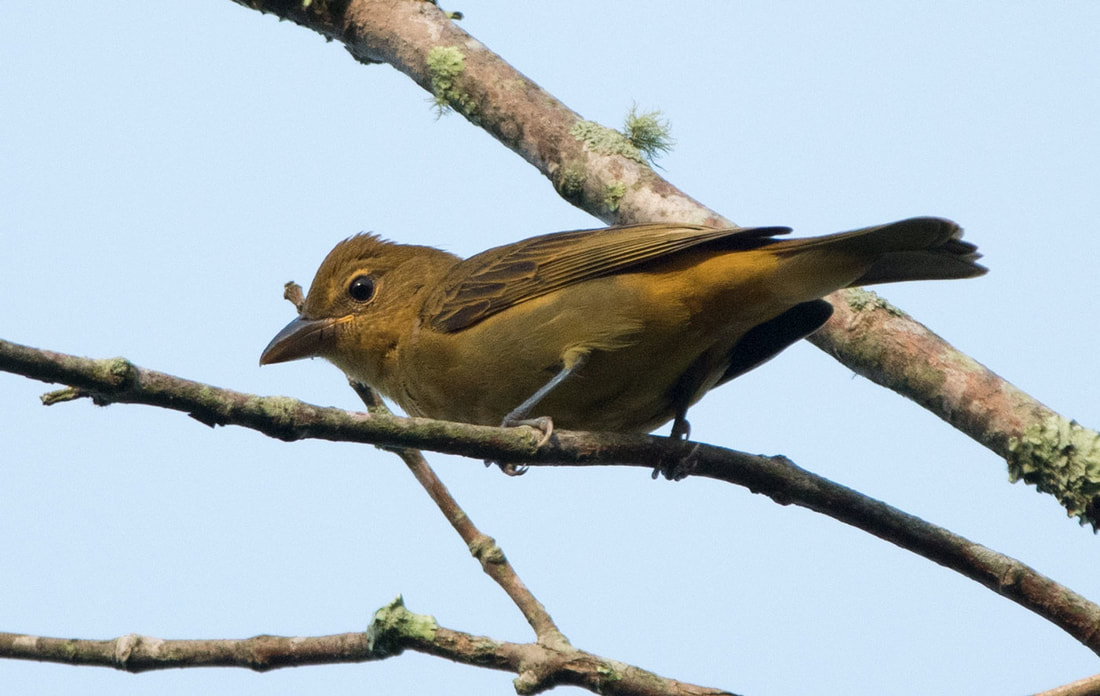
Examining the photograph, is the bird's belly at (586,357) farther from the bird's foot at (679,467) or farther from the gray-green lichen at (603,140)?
the gray-green lichen at (603,140)

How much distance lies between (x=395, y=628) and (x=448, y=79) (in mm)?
2858

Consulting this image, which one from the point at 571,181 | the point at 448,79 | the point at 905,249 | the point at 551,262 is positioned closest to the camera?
the point at 905,249

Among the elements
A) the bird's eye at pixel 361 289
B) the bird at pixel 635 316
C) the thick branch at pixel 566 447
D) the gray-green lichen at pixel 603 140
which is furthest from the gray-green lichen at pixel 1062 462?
the bird's eye at pixel 361 289

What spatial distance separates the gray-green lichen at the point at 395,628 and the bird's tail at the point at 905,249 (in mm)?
2029

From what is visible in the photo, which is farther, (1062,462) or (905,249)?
(905,249)

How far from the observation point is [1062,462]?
3789 mm

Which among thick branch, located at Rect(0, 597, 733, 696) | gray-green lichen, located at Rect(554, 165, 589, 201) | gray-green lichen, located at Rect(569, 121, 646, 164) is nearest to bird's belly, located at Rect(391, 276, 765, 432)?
gray-green lichen, located at Rect(554, 165, 589, 201)

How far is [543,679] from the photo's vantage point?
9.30ft

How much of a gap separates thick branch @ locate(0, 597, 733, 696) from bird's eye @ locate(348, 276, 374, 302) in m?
2.49

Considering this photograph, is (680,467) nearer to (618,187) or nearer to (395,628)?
(395,628)

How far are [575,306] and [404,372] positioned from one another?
2.76 feet

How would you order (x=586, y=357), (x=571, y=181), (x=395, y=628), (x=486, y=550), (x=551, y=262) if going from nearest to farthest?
(x=395, y=628)
(x=486, y=550)
(x=586, y=357)
(x=551, y=262)
(x=571, y=181)

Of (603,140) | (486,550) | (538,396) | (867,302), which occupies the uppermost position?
(603,140)

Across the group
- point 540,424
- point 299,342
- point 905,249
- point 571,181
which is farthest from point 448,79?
point 905,249
